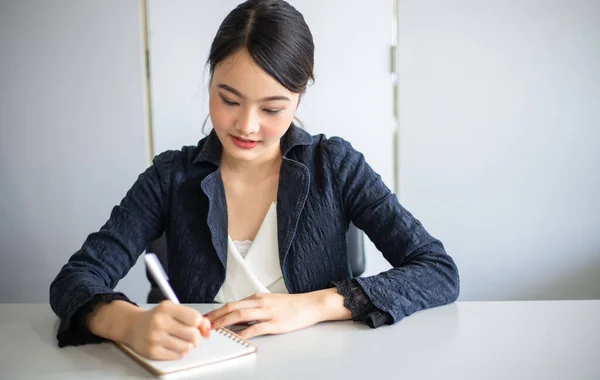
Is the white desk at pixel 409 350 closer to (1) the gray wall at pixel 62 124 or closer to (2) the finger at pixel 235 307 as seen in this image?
(2) the finger at pixel 235 307

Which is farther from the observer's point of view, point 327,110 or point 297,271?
point 327,110

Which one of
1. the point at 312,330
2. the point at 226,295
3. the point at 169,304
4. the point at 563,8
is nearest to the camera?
the point at 169,304

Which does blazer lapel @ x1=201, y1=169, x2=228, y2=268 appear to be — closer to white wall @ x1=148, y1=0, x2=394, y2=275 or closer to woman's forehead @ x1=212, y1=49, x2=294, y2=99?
woman's forehead @ x1=212, y1=49, x2=294, y2=99

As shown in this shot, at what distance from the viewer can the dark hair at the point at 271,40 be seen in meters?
1.20

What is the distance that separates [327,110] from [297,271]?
1.17 metres

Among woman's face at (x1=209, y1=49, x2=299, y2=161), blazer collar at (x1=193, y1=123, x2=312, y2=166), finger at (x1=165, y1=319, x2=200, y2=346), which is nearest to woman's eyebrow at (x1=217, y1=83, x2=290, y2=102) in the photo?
→ woman's face at (x1=209, y1=49, x2=299, y2=161)

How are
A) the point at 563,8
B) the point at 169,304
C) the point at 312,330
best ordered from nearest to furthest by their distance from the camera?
the point at 169,304 < the point at 312,330 < the point at 563,8

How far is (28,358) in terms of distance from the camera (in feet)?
3.19

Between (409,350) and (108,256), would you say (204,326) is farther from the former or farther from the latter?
(108,256)

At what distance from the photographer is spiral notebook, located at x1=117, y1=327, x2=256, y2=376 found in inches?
34.9

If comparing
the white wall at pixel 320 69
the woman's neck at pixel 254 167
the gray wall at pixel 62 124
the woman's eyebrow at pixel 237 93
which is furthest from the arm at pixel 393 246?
the gray wall at pixel 62 124

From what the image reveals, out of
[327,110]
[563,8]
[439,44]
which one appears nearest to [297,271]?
[327,110]

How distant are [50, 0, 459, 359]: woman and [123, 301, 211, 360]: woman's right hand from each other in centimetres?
9

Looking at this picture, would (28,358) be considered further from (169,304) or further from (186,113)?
(186,113)
